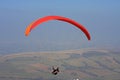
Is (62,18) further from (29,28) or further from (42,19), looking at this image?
(29,28)

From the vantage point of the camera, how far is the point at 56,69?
114 feet

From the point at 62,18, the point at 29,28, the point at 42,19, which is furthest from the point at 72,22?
the point at 29,28

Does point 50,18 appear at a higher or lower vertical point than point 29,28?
higher

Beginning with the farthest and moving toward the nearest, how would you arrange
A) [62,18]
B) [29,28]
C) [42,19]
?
[62,18] < [42,19] < [29,28]

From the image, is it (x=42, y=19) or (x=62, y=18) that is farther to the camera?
(x=62, y=18)

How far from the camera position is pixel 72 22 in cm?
3950

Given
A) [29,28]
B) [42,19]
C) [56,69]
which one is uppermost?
[42,19]

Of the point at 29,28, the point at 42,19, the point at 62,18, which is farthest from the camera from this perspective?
the point at 62,18

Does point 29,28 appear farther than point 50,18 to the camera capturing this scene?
No

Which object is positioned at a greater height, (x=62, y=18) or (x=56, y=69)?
(x=62, y=18)

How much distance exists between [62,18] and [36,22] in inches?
172

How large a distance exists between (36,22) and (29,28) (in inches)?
84.9

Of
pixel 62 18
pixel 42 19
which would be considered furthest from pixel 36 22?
pixel 62 18

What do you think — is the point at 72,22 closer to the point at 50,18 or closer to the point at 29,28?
the point at 50,18
